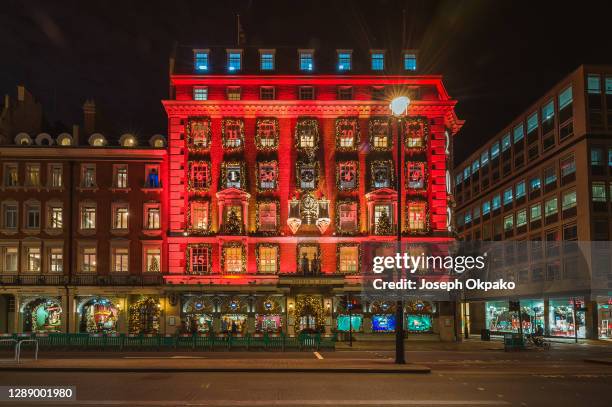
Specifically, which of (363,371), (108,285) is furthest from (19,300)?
(363,371)

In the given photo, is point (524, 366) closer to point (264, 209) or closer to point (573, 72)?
point (264, 209)

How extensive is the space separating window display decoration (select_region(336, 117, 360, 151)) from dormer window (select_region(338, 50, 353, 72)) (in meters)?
4.69

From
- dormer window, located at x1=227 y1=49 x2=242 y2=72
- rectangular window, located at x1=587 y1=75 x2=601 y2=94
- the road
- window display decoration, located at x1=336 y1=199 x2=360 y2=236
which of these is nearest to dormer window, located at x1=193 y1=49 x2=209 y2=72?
dormer window, located at x1=227 y1=49 x2=242 y2=72

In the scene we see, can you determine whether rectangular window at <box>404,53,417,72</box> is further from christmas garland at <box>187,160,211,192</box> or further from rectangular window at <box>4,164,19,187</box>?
rectangular window at <box>4,164,19,187</box>

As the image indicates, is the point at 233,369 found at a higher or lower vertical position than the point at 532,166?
lower

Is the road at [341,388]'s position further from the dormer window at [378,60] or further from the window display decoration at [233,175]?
the dormer window at [378,60]

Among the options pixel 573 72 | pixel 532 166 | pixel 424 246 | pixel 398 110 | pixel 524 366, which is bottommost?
pixel 524 366

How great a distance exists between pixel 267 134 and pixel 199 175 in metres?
6.58

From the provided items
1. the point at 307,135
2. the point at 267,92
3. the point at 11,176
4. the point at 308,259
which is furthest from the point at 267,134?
the point at 11,176

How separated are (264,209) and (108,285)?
14.0m

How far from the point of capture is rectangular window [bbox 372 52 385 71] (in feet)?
203

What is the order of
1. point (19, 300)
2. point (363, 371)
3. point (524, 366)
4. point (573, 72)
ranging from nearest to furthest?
1. point (363, 371)
2. point (524, 366)
3. point (19, 300)
4. point (573, 72)

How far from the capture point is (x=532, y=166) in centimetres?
8894

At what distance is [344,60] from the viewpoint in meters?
61.6
